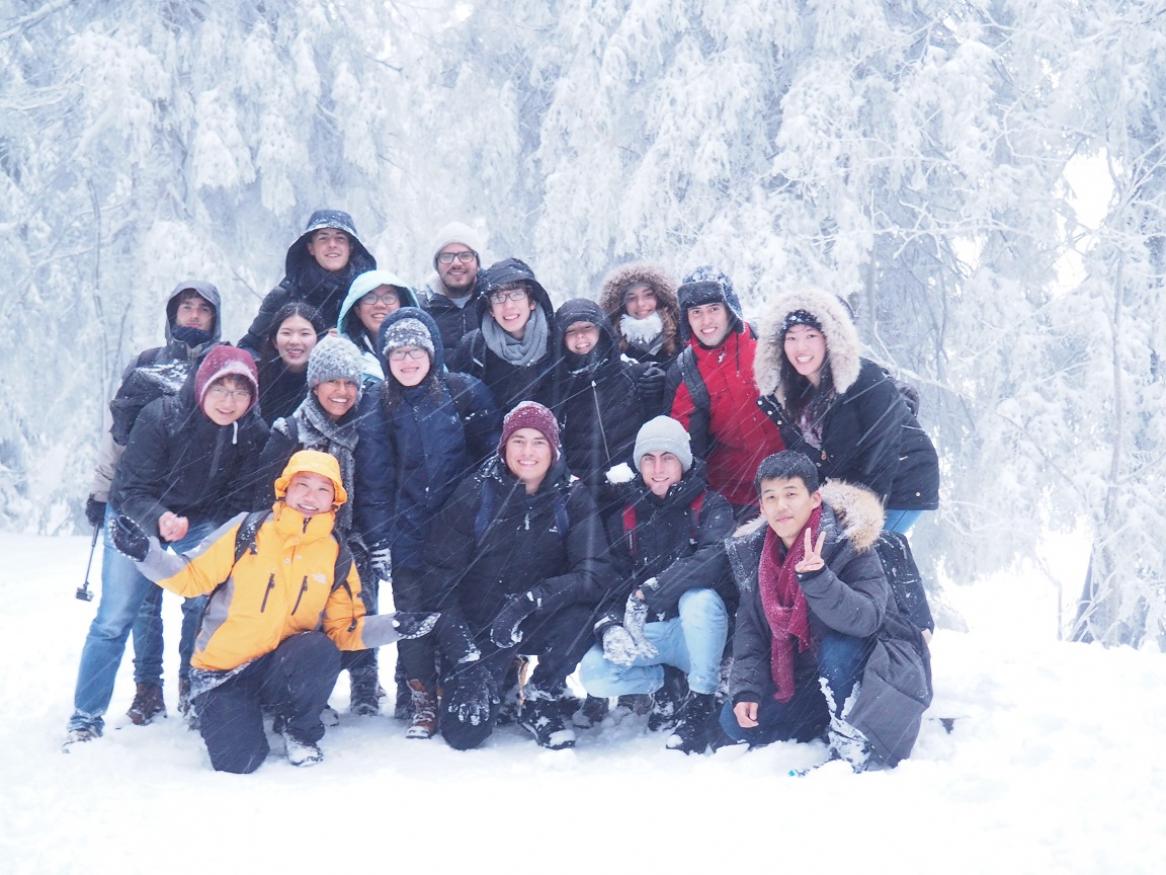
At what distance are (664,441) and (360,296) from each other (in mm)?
1836

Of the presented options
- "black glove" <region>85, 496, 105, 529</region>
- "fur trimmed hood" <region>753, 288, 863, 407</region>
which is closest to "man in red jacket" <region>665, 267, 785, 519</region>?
"fur trimmed hood" <region>753, 288, 863, 407</region>

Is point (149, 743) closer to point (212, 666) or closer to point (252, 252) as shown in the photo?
point (212, 666)

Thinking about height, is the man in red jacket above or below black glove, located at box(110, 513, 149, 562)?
above

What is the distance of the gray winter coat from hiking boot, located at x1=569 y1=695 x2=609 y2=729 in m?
1.06

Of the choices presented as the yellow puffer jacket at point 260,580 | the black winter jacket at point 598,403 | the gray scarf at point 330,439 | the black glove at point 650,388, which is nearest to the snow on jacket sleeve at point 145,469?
the yellow puffer jacket at point 260,580

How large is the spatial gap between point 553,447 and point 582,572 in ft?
2.02

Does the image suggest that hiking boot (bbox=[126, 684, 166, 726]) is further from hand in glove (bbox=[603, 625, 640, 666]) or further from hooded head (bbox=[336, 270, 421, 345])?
hand in glove (bbox=[603, 625, 640, 666])

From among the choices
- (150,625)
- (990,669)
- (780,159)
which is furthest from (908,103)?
(150,625)

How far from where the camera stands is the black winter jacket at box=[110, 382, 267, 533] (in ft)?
14.8

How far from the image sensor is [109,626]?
4.57 metres

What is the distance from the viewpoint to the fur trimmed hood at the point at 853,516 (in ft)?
13.3

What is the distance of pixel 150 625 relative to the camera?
4941mm

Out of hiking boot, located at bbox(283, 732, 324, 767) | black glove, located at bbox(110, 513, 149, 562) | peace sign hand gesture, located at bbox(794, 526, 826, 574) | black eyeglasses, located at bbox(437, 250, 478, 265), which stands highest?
black eyeglasses, located at bbox(437, 250, 478, 265)

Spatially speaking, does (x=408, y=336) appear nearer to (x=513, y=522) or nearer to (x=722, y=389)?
(x=513, y=522)
